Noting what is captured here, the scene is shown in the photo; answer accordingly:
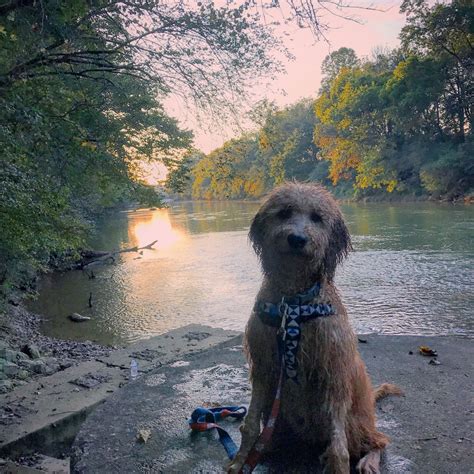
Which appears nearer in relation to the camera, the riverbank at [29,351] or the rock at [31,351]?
the riverbank at [29,351]

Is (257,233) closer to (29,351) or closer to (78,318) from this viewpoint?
(29,351)

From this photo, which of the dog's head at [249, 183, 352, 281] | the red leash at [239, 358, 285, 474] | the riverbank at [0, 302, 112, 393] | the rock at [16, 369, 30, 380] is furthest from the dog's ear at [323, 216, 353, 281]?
the rock at [16, 369, 30, 380]

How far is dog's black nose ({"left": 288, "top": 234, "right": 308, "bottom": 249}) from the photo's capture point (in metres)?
2.42

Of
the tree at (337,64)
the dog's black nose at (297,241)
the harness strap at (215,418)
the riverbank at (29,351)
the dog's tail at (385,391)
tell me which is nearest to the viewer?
the dog's black nose at (297,241)

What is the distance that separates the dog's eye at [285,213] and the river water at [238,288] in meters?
4.46

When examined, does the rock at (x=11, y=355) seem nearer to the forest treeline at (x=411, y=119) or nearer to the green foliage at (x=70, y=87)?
the green foliage at (x=70, y=87)

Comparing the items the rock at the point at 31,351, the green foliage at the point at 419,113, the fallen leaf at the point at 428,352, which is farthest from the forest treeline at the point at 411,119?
the fallen leaf at the point at 428,352

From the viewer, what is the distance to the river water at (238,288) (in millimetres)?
11228

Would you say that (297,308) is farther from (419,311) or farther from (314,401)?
(419,311)

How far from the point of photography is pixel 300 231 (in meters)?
2.45

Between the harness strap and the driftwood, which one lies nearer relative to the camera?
the harness strap

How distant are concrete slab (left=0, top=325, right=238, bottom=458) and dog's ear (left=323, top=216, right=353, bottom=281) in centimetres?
322

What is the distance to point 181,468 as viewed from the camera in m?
3.02

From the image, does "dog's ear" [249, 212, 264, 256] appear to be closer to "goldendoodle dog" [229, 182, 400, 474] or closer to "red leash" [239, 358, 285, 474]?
"goldendoodle dog" [229, 182, 400, 474]
